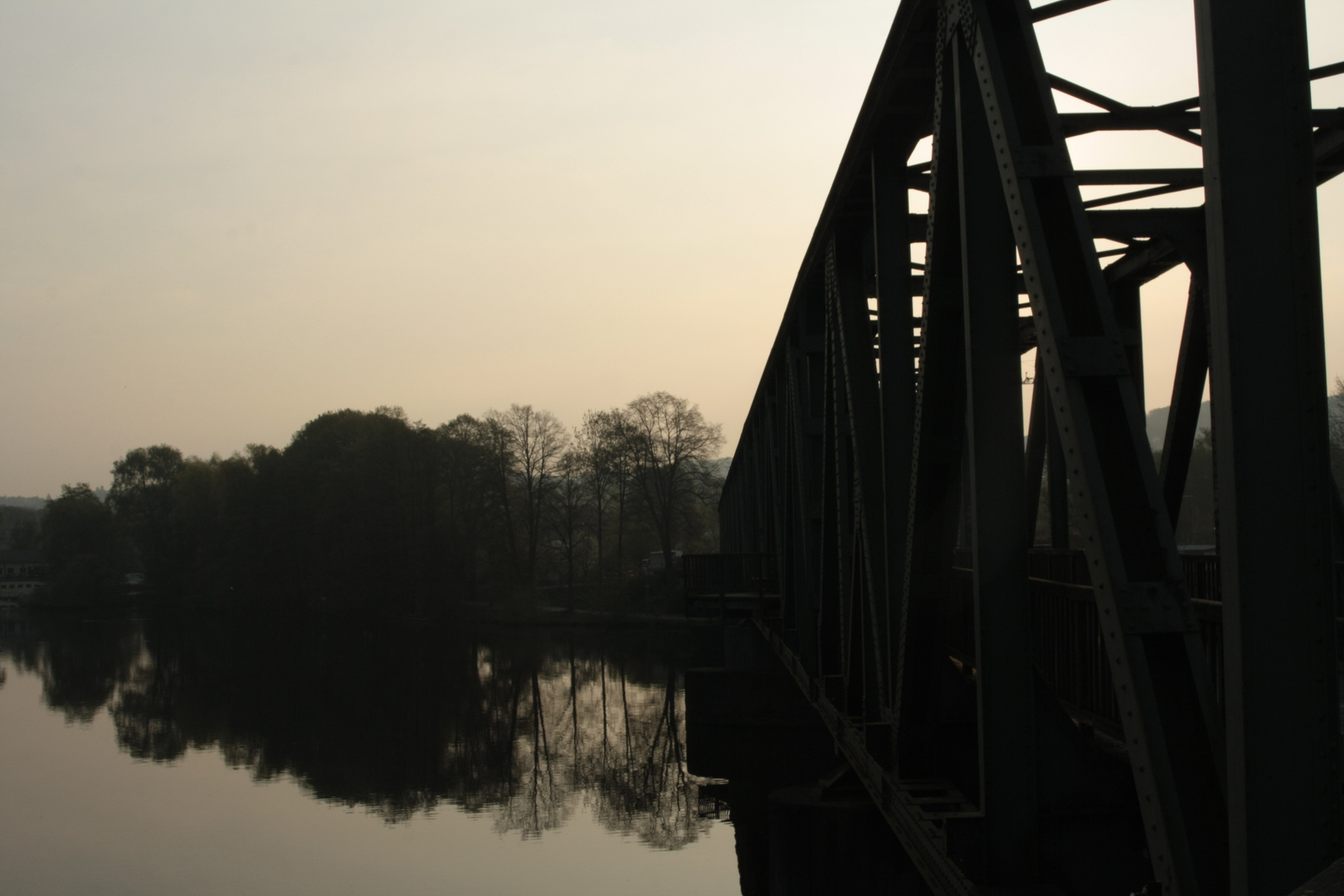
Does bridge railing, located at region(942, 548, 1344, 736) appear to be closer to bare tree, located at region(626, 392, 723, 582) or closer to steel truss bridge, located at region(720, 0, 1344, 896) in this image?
steel truss bridge, located at region(720, 0, 1344, 896)

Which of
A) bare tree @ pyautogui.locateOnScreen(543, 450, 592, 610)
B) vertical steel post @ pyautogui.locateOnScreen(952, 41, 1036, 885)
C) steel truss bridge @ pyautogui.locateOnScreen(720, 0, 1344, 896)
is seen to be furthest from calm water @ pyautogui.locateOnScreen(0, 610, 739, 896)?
bare tree @ pyautogui.locateOnScreen(543, 450, 592, 610)

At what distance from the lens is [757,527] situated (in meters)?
29.7

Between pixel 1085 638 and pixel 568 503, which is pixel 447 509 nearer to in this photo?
pixel 568 503

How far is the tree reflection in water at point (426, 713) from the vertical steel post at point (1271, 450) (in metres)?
19.4

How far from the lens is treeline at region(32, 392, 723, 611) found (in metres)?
71.2

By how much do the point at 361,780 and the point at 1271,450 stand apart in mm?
26787

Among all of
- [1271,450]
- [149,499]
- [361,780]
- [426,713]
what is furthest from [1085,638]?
[149,499]

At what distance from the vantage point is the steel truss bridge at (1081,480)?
356 centimetres

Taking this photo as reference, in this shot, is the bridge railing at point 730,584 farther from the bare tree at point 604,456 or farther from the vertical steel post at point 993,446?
the bare tree at point 604,456

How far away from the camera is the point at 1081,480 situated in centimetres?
421

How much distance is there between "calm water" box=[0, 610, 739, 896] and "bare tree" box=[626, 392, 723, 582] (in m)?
18.1

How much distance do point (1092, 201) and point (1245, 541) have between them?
651 cm

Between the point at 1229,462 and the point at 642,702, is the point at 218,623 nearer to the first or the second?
the point at 642,702

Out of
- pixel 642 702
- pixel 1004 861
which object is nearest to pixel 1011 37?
pixel 1004 861
